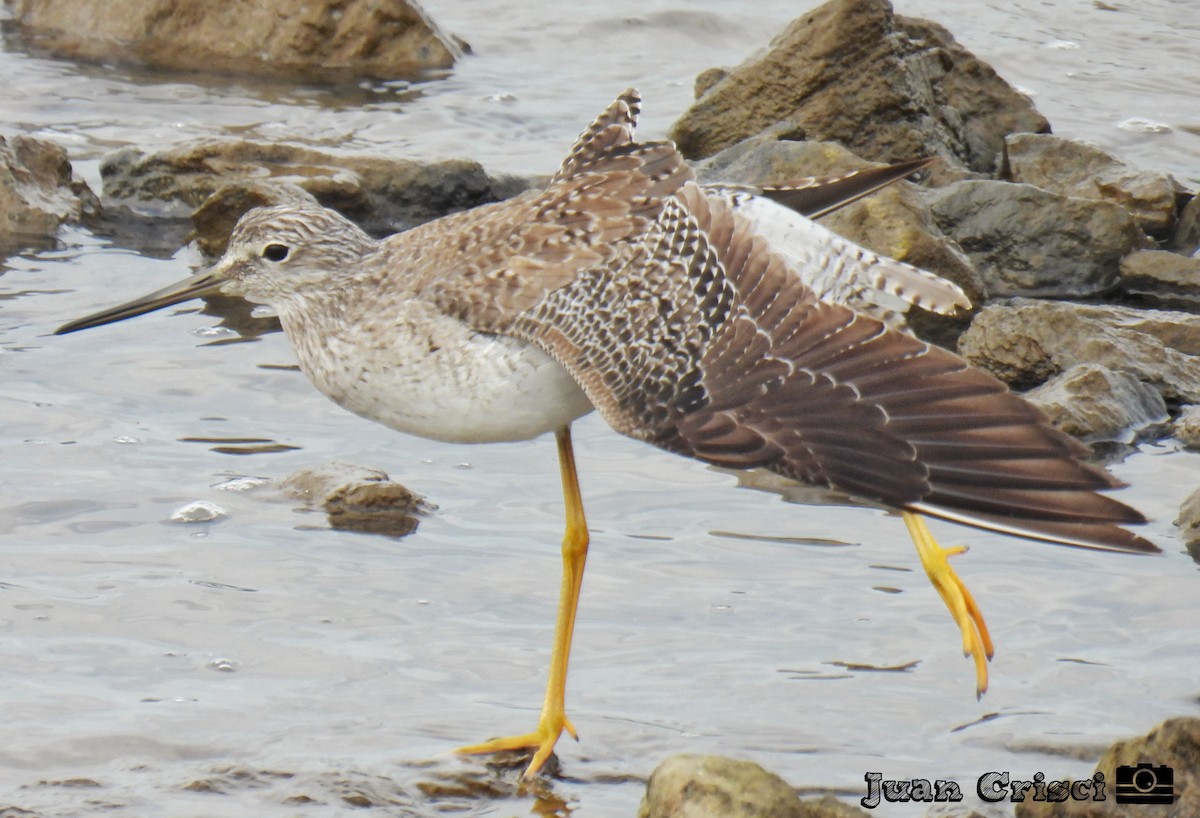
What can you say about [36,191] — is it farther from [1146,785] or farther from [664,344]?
[1146,785]

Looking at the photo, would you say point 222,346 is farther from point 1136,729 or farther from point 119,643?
point 1136,729

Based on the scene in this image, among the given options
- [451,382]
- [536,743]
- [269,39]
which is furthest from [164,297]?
[269,39]

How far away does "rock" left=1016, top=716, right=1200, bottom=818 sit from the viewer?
5.07 metres

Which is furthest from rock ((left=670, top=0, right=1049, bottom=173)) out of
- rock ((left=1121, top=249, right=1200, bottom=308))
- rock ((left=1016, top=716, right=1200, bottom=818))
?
rock ((left=1016, top=716, right=1200, bottom=818))

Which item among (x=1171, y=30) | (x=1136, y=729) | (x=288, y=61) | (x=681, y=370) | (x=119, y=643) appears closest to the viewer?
(x=681, y=370)

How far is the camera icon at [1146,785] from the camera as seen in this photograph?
507 cm

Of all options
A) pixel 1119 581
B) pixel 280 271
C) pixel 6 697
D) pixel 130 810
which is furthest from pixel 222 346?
pixel 1119 581

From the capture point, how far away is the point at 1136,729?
20.0 feet

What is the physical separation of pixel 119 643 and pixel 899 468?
3.12 metres

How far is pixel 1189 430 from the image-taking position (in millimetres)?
8195

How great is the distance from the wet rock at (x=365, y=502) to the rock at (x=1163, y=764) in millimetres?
3333

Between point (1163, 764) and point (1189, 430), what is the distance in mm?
3393

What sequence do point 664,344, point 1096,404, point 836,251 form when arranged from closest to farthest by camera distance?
point 664,344
point 836,251
point 1096,404

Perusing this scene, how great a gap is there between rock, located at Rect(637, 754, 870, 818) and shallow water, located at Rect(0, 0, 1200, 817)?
0.68 m
